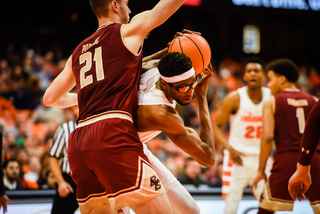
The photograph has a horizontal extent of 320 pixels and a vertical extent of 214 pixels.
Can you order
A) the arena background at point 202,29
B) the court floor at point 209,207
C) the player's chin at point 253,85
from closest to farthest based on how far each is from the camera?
the court floor at point 209,207 < the player's chin at point 253,85 < the arena background at point 202,29

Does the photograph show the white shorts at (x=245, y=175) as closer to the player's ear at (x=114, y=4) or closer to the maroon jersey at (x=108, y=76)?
the maroon jersey at (x=108, y=76)

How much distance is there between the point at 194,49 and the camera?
3010 mm

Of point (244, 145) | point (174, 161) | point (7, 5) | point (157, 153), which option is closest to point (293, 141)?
point (244, 145)

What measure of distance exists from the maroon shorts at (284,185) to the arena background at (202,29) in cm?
166

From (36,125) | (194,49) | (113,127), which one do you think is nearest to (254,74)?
(194,49)

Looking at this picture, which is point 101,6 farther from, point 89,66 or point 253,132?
point 253,132

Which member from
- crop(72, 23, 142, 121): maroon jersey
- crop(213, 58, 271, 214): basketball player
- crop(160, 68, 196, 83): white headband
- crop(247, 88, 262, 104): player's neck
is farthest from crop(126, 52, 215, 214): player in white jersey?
crop(247, 88, 262, 104): player's neck

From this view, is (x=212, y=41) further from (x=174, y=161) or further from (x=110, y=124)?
(x=110, y=124)

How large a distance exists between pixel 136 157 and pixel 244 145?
3473mm

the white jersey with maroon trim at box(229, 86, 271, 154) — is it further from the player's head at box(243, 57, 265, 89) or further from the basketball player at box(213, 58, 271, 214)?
the player's head at box(243, 57, 265, 89)

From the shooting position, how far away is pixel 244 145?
5625mm

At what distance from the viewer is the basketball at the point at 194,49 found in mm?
3006

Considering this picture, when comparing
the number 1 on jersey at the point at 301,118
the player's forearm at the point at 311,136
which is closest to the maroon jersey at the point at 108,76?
the player's forearm at the point at 311,136

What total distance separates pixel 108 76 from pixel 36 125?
6.85m
